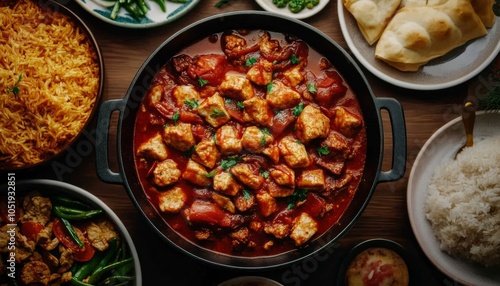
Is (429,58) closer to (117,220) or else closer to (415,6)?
(415,6)

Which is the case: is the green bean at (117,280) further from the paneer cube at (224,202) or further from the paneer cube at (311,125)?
the paneer cube at (311,125)

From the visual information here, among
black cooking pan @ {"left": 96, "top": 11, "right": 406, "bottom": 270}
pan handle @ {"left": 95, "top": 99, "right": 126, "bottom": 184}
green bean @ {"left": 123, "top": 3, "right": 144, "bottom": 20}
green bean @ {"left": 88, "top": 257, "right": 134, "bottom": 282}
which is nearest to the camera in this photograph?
pan handle @ {"left": 95, "top": 99, "right": 126, "bottom": 184}

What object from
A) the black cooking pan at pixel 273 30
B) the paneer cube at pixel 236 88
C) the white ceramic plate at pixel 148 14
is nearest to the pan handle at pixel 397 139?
the black cooking pan at pixel 273 30

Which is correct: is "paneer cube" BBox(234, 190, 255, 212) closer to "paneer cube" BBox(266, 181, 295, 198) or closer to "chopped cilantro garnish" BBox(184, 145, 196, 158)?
"paneer cube" BBox(266, 181, 295, 198)

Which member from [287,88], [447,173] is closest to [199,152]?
[287,88]

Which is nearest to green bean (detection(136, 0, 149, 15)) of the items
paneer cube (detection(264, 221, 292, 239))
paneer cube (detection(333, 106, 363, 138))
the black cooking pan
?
the black cooking pan

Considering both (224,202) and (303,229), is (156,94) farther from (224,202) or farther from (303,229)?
(303,229)

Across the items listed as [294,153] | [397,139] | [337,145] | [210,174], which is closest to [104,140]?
[210,174]
